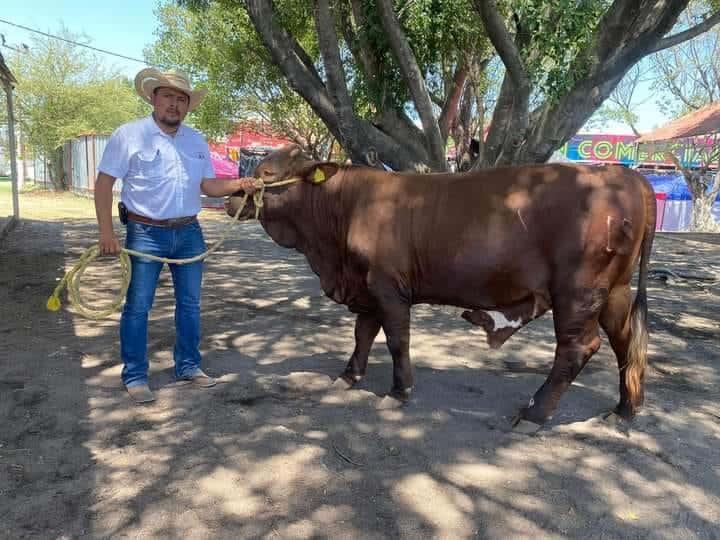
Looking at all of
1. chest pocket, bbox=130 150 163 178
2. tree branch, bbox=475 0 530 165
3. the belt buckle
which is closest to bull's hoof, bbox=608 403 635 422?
tree branch, bbox=475 0 530 165

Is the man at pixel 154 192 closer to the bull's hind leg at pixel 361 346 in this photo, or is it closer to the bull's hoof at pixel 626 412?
the bull's hind leg at pixel 361 346

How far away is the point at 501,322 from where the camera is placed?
159 inches

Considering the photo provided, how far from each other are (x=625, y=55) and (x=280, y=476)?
4398mm

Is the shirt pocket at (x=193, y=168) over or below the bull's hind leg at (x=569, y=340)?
over

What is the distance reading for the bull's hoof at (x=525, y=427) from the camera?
370 centimetres

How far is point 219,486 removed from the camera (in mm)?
3018

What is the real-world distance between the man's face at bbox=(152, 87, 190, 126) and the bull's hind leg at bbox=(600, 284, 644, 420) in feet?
9.73

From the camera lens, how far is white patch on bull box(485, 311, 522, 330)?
3979 mm

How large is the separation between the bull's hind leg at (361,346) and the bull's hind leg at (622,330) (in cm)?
155

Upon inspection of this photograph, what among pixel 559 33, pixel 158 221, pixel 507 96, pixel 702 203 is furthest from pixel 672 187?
pixel 158 221

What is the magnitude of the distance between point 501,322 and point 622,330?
2.43 ft

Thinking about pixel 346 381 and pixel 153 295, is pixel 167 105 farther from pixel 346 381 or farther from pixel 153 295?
pixel 346 381

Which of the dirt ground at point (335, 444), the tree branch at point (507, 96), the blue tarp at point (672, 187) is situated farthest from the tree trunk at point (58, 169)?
the tree branch at point (507, 96)

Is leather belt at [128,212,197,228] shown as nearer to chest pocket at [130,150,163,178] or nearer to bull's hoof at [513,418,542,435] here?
chest pocket at [130,150,163,178]
